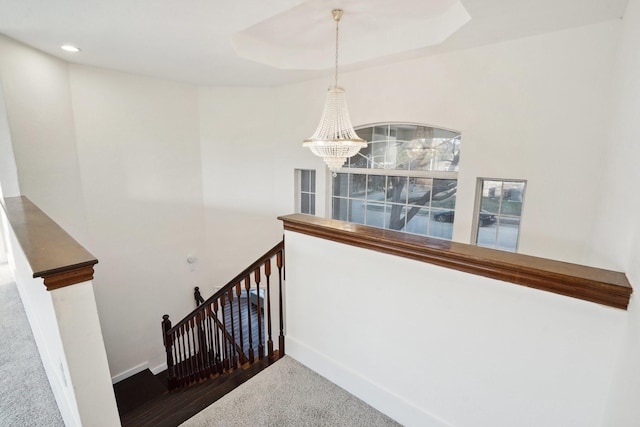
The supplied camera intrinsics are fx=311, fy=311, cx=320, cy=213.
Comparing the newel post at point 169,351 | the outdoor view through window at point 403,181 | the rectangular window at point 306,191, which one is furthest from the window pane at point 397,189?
the newel post at point 169,351

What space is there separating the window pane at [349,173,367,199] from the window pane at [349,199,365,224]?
0.09 m

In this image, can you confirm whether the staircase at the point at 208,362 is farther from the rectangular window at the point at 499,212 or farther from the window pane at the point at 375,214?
the rectangular window at the point at 499,212

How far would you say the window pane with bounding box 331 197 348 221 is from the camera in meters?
4.84

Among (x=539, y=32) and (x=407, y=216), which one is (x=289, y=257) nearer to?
(x=407, y=216)

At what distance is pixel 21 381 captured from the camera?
1.96 metres

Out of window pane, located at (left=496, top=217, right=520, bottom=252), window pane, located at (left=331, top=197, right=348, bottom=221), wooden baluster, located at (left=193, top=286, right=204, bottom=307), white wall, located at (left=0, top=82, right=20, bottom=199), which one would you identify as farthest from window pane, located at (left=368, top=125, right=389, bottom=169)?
white wall, located at (left=0, top=82, right=20, bottom=199)

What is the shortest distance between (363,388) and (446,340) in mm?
664

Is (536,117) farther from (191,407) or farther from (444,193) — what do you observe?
(191,407)

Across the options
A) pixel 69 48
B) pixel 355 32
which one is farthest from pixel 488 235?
pixel 69 48

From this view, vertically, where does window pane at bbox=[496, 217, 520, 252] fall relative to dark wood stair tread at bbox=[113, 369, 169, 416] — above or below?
above

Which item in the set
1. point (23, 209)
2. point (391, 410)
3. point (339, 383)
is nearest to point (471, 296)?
point (391, 410)

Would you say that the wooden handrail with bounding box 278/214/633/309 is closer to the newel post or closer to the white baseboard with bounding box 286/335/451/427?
the white baseboard with bounding box 286/335/451/427

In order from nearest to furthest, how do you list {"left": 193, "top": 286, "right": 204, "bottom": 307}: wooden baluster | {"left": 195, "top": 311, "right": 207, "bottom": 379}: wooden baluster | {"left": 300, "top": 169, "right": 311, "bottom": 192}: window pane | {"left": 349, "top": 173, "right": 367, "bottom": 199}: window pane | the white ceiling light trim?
the white ceiling light trim, {"left": 195, "top": 311, "right": 207, "bottom": 379}: wooden baluster, {"left": 349, "top": 173, "right": 367, "bottom": 199}: window pane, {"left": 300, "top": 169, "right": 311, "bottom": 192}: window pane, {"left": 193, "top": 286, "right": 204, "bottom": 307}: wooden baluster

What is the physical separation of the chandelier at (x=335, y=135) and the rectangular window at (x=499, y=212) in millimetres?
1515
